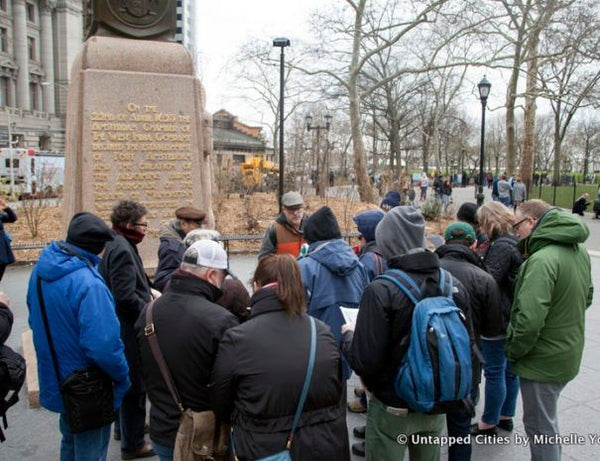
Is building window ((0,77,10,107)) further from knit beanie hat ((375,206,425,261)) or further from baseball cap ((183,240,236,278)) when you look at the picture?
knit beanie hat ((375,206,425,261))

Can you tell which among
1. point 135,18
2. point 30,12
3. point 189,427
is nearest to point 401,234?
point 189,427

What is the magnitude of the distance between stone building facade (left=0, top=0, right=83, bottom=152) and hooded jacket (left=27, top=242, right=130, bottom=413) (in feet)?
203

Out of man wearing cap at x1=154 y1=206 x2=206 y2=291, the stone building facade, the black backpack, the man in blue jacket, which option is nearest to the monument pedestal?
man wearing cap at x1=154 y1=206 x2=206 y2=291

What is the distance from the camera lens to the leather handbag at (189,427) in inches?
105

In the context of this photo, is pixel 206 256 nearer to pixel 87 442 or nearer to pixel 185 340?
pixel 185 340

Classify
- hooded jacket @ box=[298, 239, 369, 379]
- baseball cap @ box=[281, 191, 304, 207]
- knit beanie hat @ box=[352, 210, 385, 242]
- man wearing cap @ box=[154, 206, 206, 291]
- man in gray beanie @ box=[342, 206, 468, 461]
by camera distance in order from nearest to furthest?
man in gray beanie @ box=[342, 206, 468, 461] < hooded jacket @ box=[298, 239, 369, 379] < man wearing cap @ box=[154, 206, 206, 291] < knit beanie hat @ box=[352, 210, 385, 242] < baseball cap @ box=[281, 191, 304, 207]

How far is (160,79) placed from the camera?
21.1 feet

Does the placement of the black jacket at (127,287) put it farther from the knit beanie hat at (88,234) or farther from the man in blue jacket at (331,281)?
the man in blue jacket at (331,281)

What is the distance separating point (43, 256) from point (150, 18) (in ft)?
14.8

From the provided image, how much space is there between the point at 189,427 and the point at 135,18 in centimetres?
542

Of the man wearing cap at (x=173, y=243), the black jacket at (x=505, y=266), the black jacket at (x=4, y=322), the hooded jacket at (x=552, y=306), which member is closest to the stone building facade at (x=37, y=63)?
the man wearing cap at (x=173, y=243)

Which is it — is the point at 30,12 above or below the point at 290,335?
above

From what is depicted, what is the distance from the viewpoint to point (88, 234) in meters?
3.05

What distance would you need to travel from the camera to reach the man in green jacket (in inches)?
128
